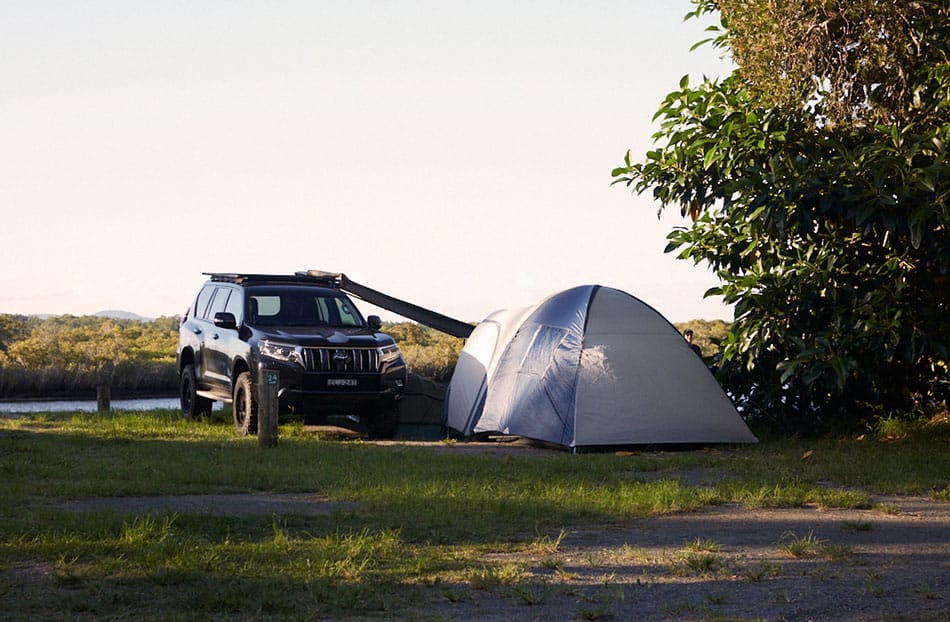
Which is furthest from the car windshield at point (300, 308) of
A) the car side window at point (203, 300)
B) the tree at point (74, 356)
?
the tree at point (74, 356)

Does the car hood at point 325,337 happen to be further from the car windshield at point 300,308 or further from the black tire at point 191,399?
the black tire at point 191,399

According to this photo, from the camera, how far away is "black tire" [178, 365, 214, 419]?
2045 centimetres

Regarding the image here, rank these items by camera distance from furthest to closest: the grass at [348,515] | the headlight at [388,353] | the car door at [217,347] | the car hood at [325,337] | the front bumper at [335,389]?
the car door at [217,347]
the headlight at [388,353]
the car hood at [325,337]
the front bumper at [335,389]
the grass at [348,515]

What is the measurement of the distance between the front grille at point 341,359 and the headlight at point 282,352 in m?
0.14

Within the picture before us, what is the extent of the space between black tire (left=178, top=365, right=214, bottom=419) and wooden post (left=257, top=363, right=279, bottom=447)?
4.89 meters

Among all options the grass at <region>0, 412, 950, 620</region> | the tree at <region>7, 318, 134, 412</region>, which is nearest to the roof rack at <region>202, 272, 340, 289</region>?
the grass at <region>0, 412, 950, 620</region>

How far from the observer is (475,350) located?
750 inches

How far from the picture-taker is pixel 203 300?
20750mm

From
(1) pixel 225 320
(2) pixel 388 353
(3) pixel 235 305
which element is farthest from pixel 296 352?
(3) pixel 235 305

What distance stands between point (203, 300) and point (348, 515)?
11.5 meters

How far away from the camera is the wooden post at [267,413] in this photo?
15602 millimetres

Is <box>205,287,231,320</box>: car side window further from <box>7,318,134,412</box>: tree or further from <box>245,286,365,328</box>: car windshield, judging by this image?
<box>7,318,134,412</box>: tree

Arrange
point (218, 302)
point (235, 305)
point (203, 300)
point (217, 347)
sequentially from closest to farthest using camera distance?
point (235, 305)
point (217, 347)
point (218, 302)
point (203, 300)

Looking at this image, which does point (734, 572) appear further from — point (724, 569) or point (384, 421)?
point (384, 421)
